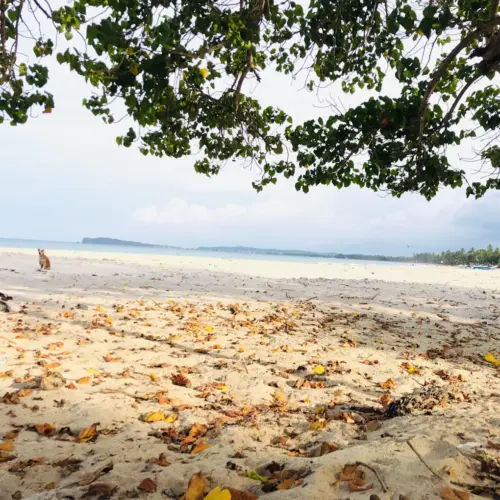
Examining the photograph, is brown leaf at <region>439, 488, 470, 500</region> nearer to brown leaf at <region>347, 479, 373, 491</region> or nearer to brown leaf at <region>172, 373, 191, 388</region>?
brown leaf at <region>347, 479, 373, 491</region>

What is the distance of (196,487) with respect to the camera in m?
1.89

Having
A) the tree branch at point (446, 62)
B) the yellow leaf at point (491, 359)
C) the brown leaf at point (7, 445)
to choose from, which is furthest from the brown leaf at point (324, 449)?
the tree branch at point (446, 62)

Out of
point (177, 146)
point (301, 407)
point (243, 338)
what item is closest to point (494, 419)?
point (301, 407)

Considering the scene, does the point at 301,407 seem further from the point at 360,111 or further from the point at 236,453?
the point at 360,111

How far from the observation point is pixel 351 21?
5402mm

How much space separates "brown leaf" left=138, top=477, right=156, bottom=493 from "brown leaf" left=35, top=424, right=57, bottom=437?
123cm

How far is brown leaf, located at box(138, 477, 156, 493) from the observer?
1950 millimetres

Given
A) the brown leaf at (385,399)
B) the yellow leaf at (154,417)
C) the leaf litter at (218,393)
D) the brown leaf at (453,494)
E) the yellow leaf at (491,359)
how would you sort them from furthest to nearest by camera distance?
1. the yellow leaf at (491,359)
2. the brown leaf at (385,399)
3. the yellow leaf at (154,417)
4. the leaf litter at (218,393)
5. the brown leaf at (453,494)

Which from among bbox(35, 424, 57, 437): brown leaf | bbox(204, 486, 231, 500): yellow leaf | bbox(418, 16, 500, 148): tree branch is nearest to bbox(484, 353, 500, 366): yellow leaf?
bbox(418, 16, 500, 148): tree branch

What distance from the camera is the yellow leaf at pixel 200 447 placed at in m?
2.52

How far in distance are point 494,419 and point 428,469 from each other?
134cm

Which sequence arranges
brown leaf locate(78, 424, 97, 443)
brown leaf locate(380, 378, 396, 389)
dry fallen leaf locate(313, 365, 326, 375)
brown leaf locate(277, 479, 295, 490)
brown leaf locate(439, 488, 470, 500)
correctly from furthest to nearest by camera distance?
dry fallen leaf locate(313, 365, 326, 375), brown leaf locate(380, 378, 396, 389), brown leaf locate(78, 424, 97, 443), brown leaf locate(277, 479, 295, 490), brown leaf locate(439, 488, 470, 500)

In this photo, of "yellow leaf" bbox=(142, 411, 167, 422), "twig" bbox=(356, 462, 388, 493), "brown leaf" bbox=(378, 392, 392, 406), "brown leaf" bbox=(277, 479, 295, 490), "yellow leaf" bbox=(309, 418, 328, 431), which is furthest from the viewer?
"brown leaf" bbox=(378, 392, 392, 406)

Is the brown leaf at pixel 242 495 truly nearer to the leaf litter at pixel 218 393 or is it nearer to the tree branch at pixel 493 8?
the leaf litter at pixel 218 393
